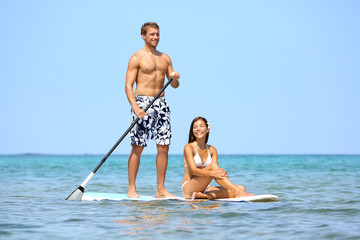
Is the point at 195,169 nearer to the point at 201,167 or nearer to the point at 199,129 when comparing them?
the point at 201,167

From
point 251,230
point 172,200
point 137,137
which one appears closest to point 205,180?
point 172,200

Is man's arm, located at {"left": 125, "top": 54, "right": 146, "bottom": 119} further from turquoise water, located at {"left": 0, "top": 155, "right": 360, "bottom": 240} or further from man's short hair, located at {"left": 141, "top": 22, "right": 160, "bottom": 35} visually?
turquoise water, located at {"left": 0, "top": 155, "right": 360, "bottom": 240}

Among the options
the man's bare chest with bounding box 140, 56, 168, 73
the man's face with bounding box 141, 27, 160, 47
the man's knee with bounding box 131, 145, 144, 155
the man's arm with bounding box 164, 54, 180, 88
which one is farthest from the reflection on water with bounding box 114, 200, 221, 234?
the man's face with bounding box 141, 27, 160, 47

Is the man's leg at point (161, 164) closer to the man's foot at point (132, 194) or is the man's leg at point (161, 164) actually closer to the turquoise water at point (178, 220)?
the man's foot at point (132, 194)

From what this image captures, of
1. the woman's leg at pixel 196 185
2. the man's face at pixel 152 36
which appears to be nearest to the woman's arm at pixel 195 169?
the woman's leg at pixel 196 185

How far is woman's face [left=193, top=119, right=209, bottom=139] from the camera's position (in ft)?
20.9

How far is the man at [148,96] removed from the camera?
6.61 metres

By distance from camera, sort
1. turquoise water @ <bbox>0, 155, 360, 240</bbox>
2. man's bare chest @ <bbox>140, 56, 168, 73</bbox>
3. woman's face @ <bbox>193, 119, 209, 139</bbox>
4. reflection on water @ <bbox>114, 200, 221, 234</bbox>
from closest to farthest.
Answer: turquoise water @ <bbox>0, 155, 360, 240</bbox> < reflection on water @ <bbox>114, 200, 221, 234</bbox> < woman's face @ <bbox>193, 119, 209, 139</bbox> < man's bare chest @ <bbox>140, 56, 168, 73</bbox>

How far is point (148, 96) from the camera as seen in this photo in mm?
6664

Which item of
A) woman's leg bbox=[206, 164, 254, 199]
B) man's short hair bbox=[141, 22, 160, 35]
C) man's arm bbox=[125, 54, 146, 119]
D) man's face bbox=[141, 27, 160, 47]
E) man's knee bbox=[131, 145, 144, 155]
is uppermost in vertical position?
man's short hair bbox=[141, 22, 160, 35]

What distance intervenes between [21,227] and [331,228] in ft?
8.71

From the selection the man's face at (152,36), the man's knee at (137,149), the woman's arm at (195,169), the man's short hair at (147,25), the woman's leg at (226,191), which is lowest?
the woman's leg at (226,191)

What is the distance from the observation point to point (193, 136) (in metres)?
6.53

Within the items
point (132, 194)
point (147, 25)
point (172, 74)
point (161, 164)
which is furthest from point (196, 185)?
point (147, 25)
